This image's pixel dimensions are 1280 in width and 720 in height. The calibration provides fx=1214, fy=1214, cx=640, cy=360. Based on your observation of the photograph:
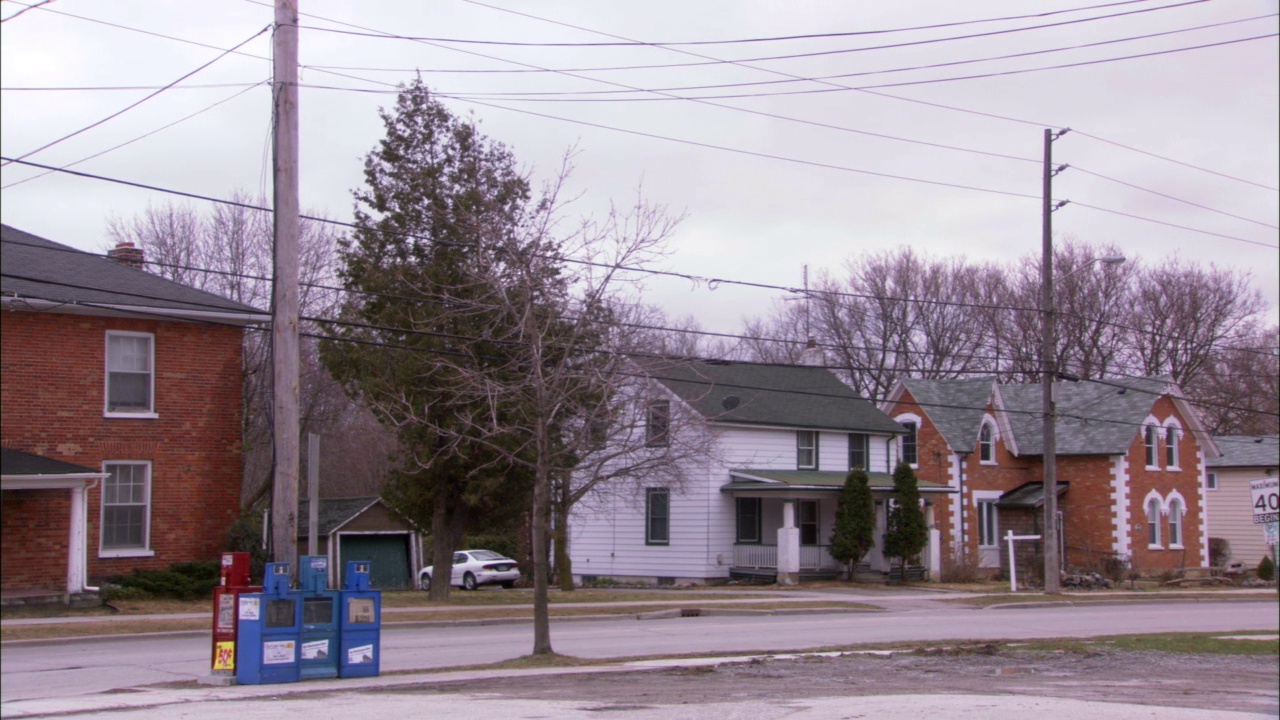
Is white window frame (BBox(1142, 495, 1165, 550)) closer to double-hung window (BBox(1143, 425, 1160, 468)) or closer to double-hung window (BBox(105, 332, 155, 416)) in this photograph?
double-hung window (BBox(1143, 425, 1160, 468))

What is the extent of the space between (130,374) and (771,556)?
785 inches

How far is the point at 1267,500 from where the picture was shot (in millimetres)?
17391

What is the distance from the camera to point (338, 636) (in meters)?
14.1

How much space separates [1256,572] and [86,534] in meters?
40.6

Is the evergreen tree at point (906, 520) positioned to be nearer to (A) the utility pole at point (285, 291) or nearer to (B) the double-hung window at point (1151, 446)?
(B) the double-hung window at point (1151, 446)

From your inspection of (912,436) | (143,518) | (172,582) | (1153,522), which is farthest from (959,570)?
(143,518)

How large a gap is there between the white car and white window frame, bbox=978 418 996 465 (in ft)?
56.1

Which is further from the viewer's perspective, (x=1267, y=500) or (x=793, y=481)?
Answer: (x=793, y=481)

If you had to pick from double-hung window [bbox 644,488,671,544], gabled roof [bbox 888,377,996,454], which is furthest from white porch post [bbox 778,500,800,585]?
→ gabled roof [bbox 888,377,996,454]

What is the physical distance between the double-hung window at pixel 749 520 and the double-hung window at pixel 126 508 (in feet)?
61.1

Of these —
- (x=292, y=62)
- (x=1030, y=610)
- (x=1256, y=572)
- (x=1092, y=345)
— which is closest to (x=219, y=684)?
(x=292, y=62)

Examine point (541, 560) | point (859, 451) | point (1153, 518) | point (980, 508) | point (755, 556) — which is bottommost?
point (755, 556)

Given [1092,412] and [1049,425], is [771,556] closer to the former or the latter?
[1049,425]

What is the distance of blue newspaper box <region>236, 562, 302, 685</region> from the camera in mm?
13391
